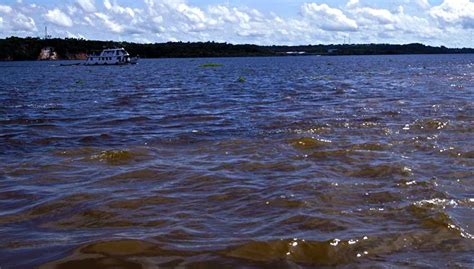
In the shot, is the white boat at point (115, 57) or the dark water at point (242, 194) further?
the white boat at point (115, 57)

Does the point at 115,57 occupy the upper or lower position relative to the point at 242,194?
upper

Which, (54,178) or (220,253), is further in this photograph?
(54,178)

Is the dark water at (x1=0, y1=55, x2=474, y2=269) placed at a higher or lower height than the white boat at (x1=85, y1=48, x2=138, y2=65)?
lower

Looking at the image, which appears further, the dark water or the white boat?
the white boat

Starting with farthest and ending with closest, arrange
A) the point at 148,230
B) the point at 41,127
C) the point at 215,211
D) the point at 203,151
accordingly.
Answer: the point at 41,127
the point at 203,151
the point at 215,211
the point at 148,230

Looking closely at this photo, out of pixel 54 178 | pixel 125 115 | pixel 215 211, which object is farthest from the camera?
pixel 125 115

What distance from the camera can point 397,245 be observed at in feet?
21.4

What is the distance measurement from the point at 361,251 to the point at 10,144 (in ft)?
39.4

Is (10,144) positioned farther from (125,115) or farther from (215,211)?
(215,211)

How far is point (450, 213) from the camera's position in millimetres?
7660

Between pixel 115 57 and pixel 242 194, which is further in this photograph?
pixel 115 57

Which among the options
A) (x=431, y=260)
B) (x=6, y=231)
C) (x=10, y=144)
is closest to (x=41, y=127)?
(x=10, y=144)

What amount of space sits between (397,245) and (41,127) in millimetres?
15293

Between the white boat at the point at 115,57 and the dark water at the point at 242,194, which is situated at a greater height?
the white boat at the point at 115,57
